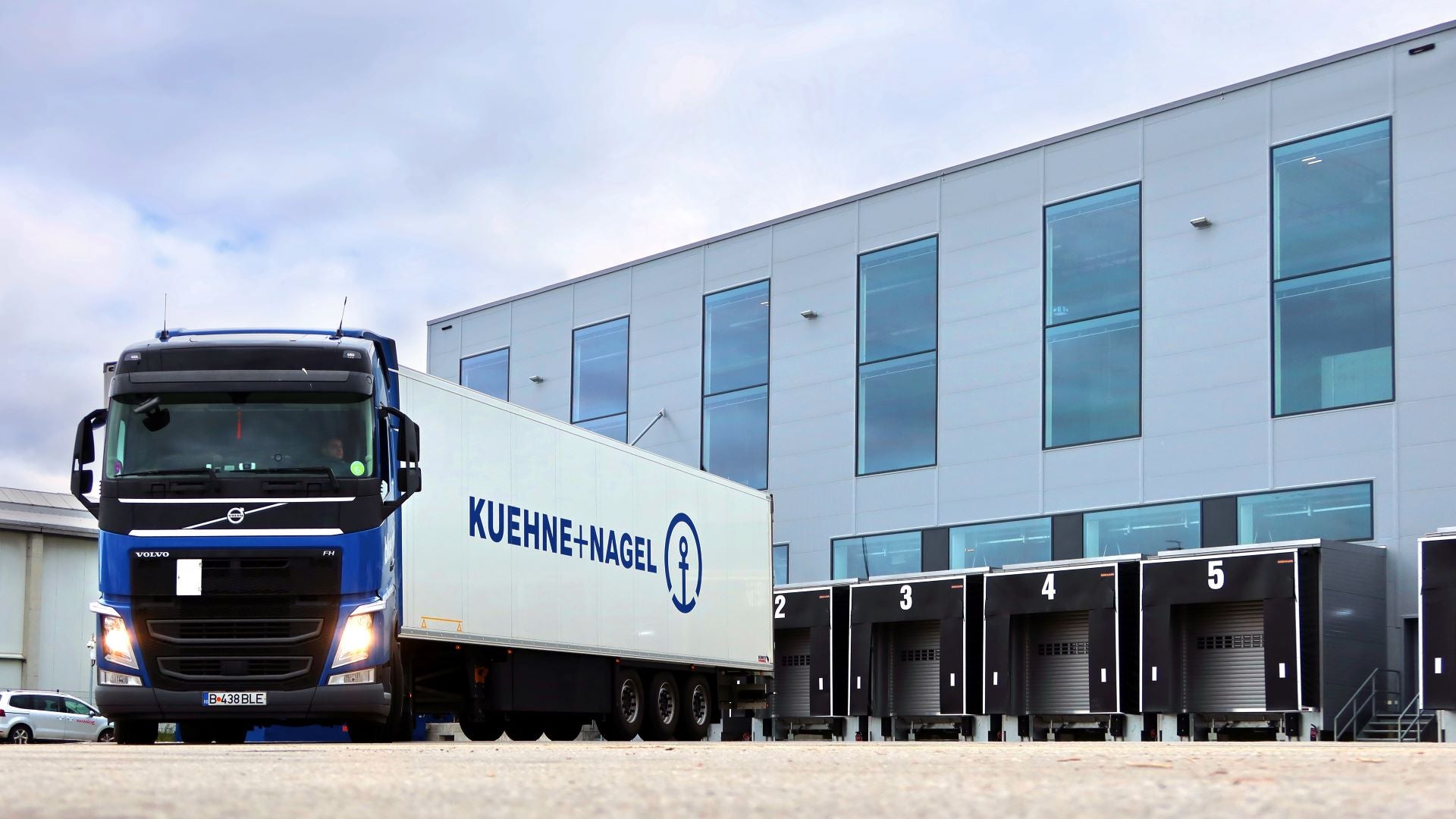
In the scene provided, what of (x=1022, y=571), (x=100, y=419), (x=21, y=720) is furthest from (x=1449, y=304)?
(x=21, y=720)

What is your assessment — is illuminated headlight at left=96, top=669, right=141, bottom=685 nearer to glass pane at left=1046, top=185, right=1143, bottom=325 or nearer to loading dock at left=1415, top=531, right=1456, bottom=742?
loading dock at left=1415, top=531, right=1456, bottom=742

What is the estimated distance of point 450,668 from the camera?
17.6 meters

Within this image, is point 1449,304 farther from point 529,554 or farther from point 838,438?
point 529,554

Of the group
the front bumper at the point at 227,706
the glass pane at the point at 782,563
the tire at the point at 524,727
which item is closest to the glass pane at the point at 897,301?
the glass pane at the point at 782,563

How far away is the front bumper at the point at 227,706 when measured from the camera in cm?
1468

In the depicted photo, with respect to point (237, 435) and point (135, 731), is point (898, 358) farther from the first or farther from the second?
point (135, 731)

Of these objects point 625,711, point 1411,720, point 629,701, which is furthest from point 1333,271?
point 625,711

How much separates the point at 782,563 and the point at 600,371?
8297 millimetres

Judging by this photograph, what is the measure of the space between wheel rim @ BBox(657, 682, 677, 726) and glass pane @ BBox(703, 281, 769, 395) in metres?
18.3

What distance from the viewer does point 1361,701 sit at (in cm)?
2794

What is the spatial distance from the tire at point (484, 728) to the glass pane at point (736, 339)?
71.5 ft

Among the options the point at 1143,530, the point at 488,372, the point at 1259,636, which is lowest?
the point at 1259,636

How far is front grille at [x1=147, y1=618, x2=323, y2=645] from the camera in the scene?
14.8m

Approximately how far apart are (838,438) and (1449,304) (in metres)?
13.6
